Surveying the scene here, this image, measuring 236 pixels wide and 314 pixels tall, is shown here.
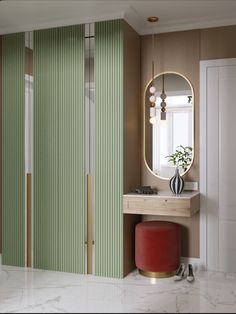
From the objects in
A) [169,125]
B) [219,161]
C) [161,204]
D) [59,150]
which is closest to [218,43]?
[169,125]

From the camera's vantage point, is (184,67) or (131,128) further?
(184,67)

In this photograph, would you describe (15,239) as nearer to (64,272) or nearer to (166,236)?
(64,272)

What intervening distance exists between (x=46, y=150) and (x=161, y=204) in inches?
50.4

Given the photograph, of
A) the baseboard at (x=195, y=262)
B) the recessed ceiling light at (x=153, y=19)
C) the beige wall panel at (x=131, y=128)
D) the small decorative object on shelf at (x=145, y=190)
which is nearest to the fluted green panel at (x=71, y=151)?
the beige wall panel at (x=131, y=128)

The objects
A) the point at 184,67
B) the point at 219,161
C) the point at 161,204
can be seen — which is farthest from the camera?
the point at 184,67

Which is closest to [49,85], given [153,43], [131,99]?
[131,99]

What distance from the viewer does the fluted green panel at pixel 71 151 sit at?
4.17m

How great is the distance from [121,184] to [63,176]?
614mm

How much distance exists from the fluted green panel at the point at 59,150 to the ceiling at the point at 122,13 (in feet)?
0.47

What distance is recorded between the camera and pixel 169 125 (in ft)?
14.5

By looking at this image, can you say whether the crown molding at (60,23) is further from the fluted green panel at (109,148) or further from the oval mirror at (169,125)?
the oval mirror at (169,125)

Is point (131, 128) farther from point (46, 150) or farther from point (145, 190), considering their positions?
point (46, 150)

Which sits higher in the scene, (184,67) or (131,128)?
(184,67)

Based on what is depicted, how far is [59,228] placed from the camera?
4.26 m
